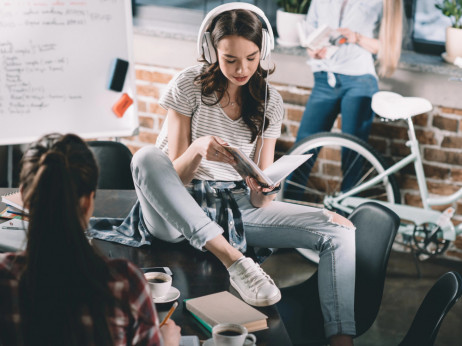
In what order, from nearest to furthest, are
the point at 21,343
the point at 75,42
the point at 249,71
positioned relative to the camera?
1. the point at 21,343
2. the point at 249,71
3. the point at 75,42

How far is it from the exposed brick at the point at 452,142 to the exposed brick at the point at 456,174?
124mm

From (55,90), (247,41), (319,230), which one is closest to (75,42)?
(55,90)

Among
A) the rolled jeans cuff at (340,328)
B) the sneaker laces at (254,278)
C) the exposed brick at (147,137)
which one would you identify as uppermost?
the sneaker laces at (254,278)

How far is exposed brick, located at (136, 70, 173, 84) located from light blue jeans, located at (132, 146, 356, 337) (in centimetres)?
174

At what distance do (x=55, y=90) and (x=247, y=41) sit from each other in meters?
1.02

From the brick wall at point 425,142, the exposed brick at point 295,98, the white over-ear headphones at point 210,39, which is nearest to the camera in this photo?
the white over-ear headphones at point 210,39

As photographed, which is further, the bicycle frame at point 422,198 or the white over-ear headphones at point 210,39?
the bicycle frame at point 422,198

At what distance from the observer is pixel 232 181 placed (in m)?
2.02

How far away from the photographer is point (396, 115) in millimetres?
2811

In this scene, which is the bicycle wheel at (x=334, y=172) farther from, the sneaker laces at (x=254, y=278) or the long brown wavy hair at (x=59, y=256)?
the long brown wavy hair at (x=59, y=256)

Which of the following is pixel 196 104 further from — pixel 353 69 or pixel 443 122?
pixel 443 122

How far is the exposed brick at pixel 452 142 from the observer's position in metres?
3.03

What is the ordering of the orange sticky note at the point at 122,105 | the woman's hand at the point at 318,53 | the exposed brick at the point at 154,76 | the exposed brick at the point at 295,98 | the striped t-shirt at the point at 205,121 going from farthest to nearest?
the exposed brick at the point at 154,76
the exposed brick at the point at 295,98
the woman's hand at the point at 318,53
the orange sticky note at the point at 122,105
the striped t-shirt at the point at 205,121

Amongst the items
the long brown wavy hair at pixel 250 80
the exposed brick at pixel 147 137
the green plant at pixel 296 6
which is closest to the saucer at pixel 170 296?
the long brown wavy hair at pixel 250 80
